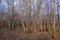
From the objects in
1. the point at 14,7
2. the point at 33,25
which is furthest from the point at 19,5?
the point at 33,25

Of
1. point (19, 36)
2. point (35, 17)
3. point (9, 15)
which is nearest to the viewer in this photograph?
point (19, 36)

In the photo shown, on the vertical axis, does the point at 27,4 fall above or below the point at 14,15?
above

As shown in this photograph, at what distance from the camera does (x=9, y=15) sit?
10477 millimetres

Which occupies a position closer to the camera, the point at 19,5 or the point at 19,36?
the point at 19,36

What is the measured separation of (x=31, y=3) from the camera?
9859mm

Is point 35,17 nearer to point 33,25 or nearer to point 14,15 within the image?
point 33,25

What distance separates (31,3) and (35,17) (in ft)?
3.32

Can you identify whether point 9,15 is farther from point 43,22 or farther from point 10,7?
point 43,22

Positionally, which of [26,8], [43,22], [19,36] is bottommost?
[19,36]

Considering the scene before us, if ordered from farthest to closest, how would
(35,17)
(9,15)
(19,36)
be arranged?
(9,15) → (35,17) → (19,36)

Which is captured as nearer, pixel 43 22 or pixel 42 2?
pixel 42 2

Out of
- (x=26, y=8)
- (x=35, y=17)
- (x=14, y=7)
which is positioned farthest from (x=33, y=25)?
(x=14, y=7)

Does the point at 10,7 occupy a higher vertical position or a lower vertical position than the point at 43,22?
higher

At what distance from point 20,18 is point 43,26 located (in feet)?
5.82
